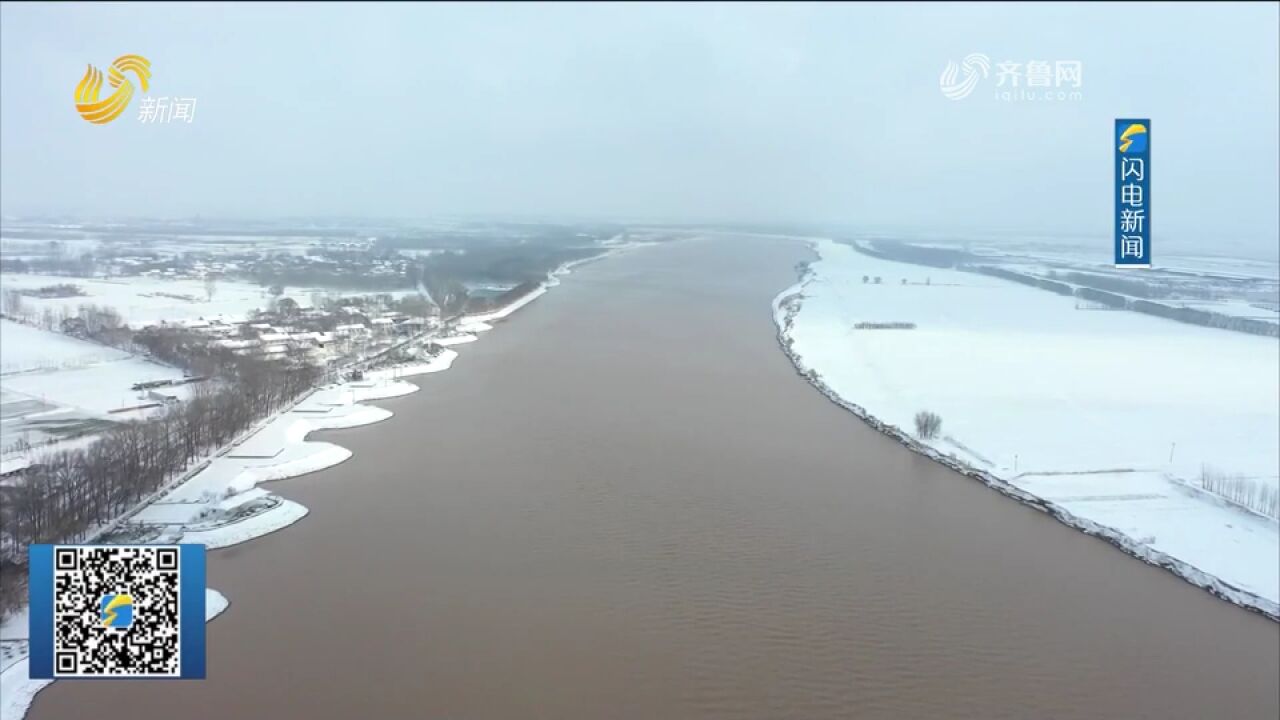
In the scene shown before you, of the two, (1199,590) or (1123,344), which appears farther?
(1123,344)

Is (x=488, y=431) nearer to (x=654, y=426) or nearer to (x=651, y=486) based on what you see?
(x=654, y=426)

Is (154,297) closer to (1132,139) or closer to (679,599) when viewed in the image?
(679,599)

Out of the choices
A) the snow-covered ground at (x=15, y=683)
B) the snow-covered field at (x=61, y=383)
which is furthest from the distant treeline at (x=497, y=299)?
the snow-covered ground at (x=15, y=683)

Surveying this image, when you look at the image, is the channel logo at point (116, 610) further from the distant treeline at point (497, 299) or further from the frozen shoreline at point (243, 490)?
the distant treeline at point (497, 299)

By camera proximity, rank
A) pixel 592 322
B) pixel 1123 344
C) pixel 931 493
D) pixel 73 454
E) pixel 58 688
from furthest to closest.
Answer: pixel 592 322 < pixel 1123 344 < pixel 931 493 < pixel 73 454 < pixel 58 688

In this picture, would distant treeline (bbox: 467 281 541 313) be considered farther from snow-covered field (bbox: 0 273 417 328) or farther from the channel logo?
the channel logo

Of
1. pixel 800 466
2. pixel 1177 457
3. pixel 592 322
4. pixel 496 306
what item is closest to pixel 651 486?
pixel 800 466

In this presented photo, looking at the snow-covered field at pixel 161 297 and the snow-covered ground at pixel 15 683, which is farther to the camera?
the snow-covered field at pixel 161 297

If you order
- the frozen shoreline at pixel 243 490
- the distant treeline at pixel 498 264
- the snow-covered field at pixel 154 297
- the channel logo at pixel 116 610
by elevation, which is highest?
the distant treeline at pixel 498 264
